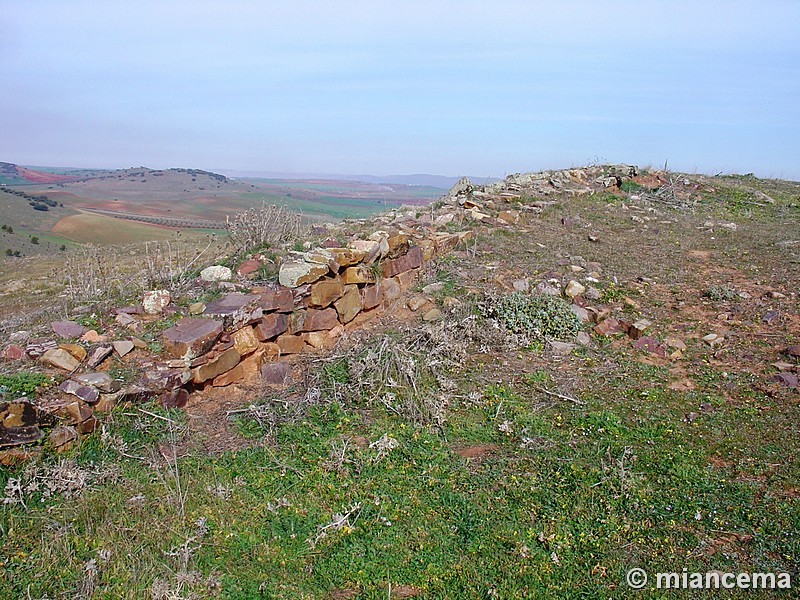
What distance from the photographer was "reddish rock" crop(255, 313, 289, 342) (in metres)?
5.50

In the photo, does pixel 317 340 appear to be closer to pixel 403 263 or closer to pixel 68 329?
pixel 403 263

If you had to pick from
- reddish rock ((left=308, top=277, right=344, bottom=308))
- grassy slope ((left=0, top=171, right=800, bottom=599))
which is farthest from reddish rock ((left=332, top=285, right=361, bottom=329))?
grassy slope ((left=0, top=171, right=800, bottom=599))

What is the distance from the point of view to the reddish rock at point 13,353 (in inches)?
174

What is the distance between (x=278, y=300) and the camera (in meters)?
5.62

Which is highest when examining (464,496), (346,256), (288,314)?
(346,256)

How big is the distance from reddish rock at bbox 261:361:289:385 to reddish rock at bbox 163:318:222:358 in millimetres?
643

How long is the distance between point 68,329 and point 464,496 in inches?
147

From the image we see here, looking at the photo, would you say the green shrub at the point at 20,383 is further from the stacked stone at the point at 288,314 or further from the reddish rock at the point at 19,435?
the stacked stone at the point at 288,314

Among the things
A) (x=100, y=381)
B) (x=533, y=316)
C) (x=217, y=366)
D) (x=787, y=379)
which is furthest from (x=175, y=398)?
(x=787, y=379)

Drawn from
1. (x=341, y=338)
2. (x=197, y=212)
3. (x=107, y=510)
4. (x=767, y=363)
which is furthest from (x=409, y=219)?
(x=197, y=212)

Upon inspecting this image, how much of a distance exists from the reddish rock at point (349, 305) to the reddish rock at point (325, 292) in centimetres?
10

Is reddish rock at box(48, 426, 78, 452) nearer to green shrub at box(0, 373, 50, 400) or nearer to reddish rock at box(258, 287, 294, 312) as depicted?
green shrub at box(0, 373, 50, 400)

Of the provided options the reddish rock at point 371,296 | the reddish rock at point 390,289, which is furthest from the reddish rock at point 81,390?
the reddish rock at point 390,289

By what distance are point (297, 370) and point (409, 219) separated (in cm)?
465
